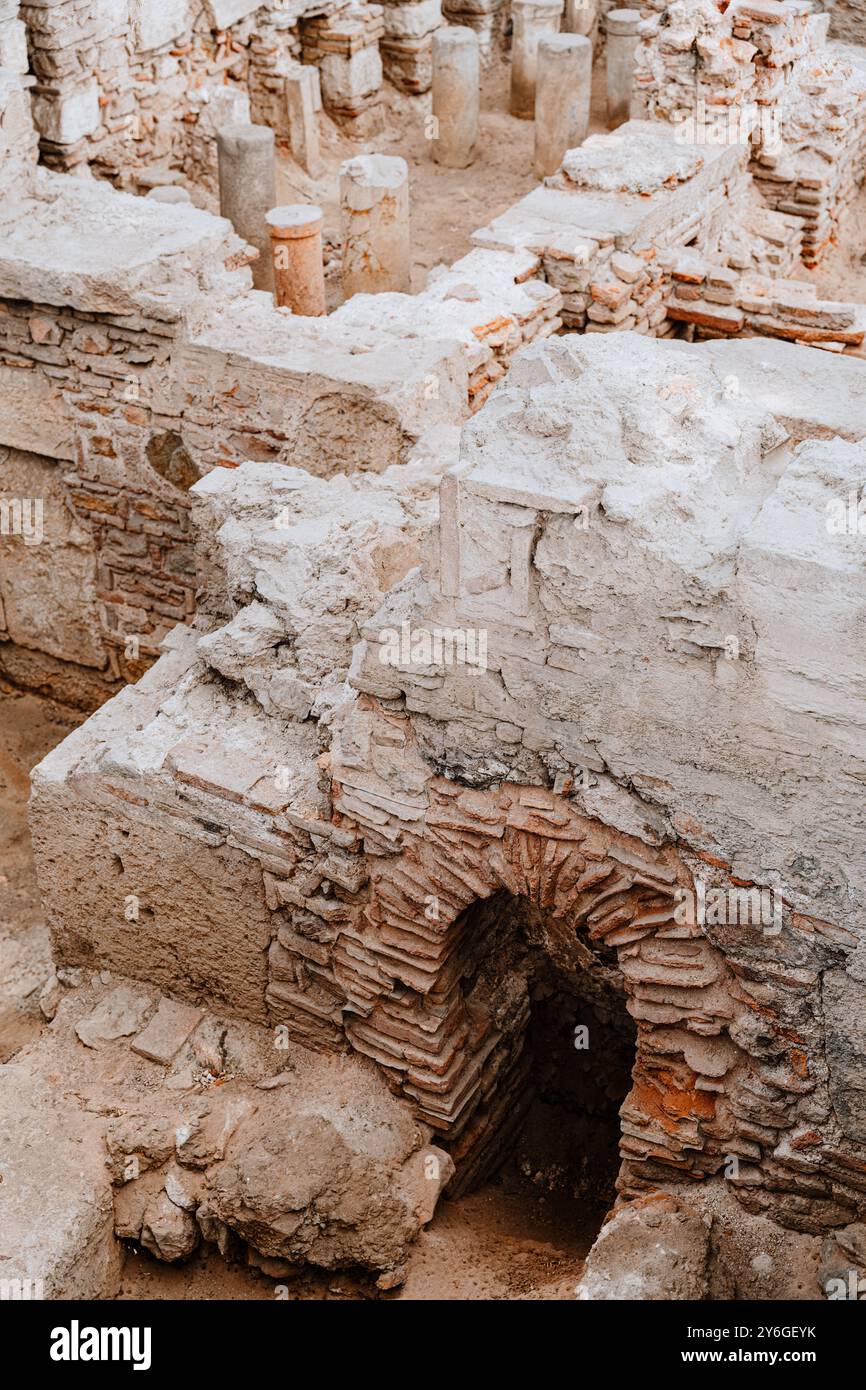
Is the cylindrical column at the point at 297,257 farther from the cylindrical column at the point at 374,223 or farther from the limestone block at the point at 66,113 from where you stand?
the limestone block at the point at 66,113

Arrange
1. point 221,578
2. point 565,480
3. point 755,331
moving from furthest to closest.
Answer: point 755,331, point 221,578, point 565,480

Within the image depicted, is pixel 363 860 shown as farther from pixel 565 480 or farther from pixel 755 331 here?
pixel 755 331

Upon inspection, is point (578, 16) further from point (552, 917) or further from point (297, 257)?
point (552, 917)

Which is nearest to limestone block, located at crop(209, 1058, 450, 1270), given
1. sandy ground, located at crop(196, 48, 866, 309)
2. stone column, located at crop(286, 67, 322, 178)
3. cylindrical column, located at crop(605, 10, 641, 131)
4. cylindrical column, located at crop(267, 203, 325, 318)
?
cylindrical column, located at crop(267, 203, 325, 318)

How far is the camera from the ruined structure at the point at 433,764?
3912mm

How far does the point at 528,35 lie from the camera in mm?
12750

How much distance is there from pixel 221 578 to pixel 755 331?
3.94 metres

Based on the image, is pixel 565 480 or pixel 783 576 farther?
pixel 565 480

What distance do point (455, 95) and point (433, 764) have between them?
9156 mm

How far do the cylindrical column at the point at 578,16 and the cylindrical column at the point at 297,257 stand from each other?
7081 mm

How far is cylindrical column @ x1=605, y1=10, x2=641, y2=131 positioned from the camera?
1242cm

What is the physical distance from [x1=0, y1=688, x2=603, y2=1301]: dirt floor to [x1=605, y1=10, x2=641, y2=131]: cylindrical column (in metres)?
9.04

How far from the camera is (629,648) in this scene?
155 inches

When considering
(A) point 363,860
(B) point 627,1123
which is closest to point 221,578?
(A) point 363,860
